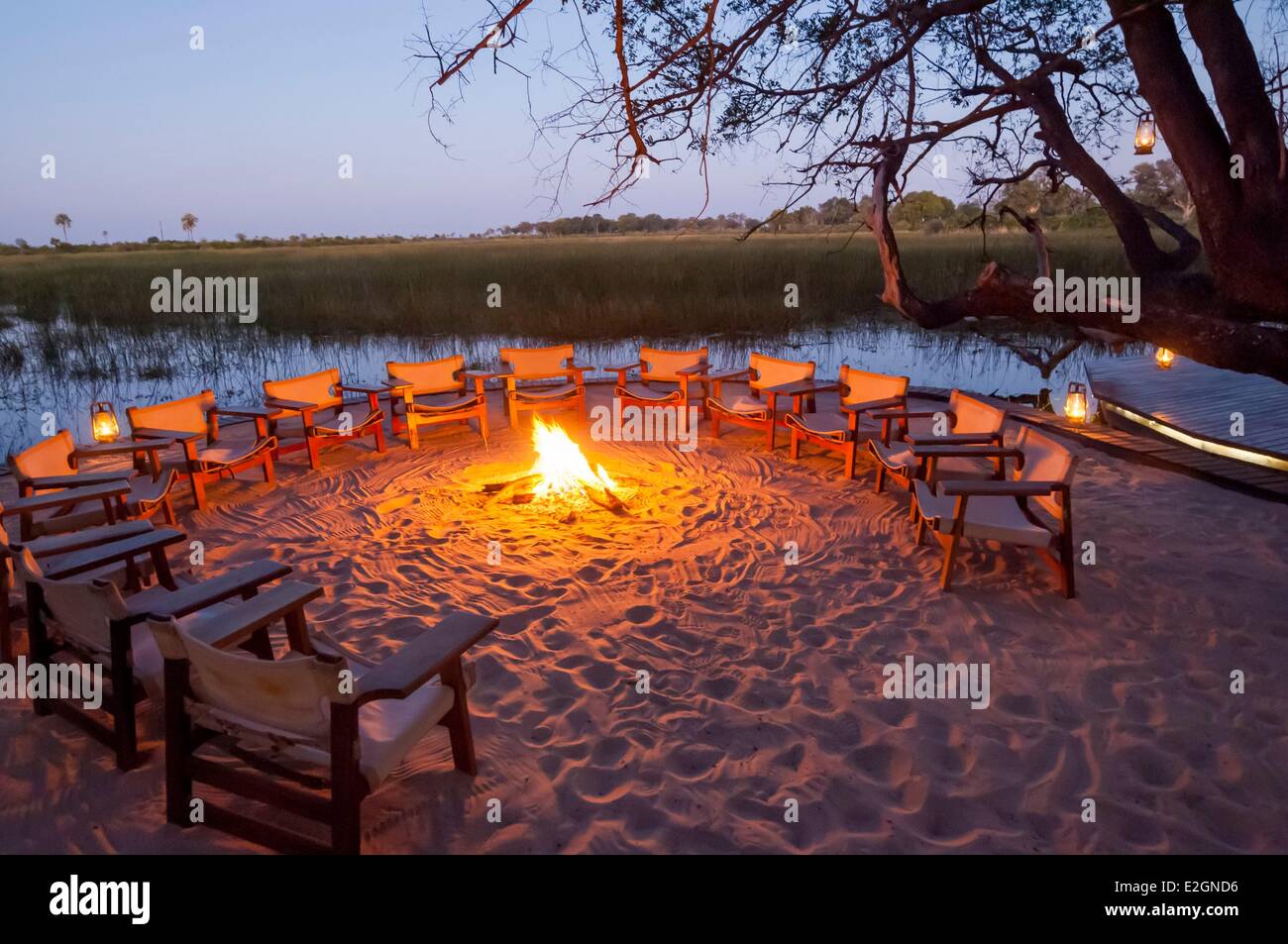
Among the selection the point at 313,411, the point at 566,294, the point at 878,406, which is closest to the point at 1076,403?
the point at 878,406

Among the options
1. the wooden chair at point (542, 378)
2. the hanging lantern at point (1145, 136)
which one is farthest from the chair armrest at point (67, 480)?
the hanging lantern at point (1145, 136)

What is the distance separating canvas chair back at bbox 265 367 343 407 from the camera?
6418 millimetres

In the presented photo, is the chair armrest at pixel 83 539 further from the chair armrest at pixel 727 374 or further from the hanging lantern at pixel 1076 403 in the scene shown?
the hanging lantern at pixel 1076 403

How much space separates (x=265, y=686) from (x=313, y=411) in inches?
176

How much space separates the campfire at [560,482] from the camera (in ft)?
17.7

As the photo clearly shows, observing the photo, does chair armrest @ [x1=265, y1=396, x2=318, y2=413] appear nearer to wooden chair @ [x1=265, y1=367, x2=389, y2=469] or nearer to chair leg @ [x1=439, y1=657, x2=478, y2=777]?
wooden chair @ [x1=265, y1=367, x2=389, y2=469]

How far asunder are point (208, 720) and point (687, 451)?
4.76 meters

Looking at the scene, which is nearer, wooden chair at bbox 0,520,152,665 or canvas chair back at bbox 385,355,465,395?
wooden chair at bbox 0,520,152,665

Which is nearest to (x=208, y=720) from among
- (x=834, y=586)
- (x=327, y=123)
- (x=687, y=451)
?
(x=834, y=586)

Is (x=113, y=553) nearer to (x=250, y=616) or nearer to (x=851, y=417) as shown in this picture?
(x=250, y=616)

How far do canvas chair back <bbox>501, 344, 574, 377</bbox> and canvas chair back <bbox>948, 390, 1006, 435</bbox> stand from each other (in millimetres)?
3950

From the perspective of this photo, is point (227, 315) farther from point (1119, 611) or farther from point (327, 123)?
point (1119, 611)

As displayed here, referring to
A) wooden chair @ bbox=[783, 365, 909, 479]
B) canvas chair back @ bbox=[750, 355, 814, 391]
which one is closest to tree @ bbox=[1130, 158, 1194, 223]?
wooden chair @ bbox=[783, 365, 909, 479]

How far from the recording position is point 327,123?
25.8 feet
